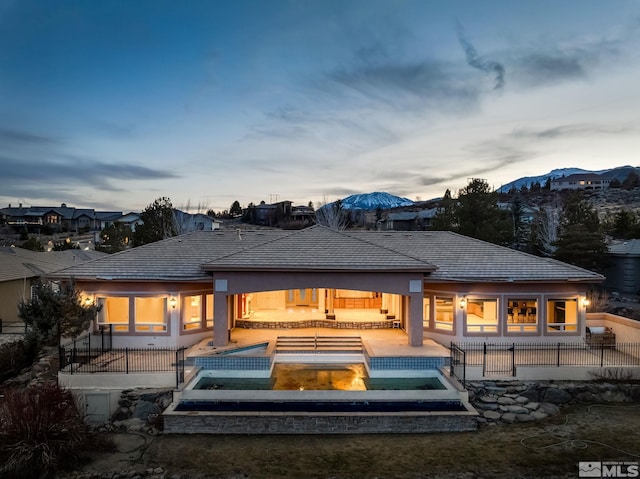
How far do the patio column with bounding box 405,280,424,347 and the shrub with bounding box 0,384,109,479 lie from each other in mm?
11771

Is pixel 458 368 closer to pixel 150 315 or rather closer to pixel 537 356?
pixel 537 356

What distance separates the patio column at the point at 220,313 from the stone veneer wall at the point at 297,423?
5.35m

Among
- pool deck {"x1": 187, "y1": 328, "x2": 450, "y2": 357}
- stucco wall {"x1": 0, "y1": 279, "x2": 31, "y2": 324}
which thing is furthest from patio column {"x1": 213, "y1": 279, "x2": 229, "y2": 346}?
stucco wall {"x1": 0, "y1": 279, "x2": 31, "y2": 324}

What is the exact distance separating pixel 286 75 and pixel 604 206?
3041 inches

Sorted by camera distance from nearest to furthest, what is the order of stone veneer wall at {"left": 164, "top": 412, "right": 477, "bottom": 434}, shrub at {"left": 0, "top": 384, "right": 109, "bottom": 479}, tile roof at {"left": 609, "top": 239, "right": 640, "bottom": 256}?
shrub at {"left": 0, "top": 384, "right": 109, "bottom": 479} < stone veneer wall at {"left": 164, "top": 412, "right": 477, "bottom": 434} < tile roof at {"left": 609, "top": 239, "right": 640, "bottom": 256}

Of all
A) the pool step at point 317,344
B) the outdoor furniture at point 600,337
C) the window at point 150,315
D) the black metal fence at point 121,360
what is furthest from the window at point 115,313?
the outdoor furniture at point 600,337

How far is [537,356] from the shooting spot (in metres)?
15.4

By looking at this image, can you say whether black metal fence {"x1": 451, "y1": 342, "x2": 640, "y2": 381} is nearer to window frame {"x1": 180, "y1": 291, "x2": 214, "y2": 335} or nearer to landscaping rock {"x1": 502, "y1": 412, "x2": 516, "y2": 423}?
landscaping rock {"x1": 502, "y1": 412, "x2": 516, "y2": 423}

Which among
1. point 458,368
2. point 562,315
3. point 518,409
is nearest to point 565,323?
point 562,315

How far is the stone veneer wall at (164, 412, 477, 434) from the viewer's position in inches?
420

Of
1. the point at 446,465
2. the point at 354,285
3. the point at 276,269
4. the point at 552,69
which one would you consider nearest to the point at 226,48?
the point at 276,269

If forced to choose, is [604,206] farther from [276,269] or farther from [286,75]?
[276,269]

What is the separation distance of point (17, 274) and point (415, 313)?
25412 millimetres

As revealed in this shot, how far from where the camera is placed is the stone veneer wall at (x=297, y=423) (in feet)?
35.0
